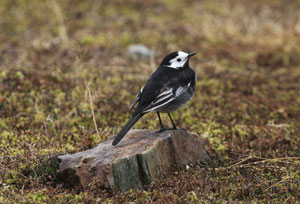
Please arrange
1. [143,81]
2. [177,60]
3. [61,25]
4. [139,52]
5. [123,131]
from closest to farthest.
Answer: [123,131] < [177,60] < [143,81] < [139,52] < [61,25]

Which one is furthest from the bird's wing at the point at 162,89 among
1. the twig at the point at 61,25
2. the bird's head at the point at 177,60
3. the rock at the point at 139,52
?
the twig at the point at 61,25

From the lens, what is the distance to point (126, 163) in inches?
207

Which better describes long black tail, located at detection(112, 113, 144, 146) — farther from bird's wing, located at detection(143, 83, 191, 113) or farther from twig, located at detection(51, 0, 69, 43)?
twig, located at detection(51, 0, 69, 43)

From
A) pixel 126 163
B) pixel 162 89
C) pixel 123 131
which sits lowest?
pixel 126 163

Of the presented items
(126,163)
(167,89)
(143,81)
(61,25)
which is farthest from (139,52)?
(126,163)

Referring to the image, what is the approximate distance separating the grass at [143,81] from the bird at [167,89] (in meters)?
0.98

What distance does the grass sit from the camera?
5.30 metres

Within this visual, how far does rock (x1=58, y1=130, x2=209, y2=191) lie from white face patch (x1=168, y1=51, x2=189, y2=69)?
123 cm

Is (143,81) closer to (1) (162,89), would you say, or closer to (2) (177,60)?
(2) (177,60)

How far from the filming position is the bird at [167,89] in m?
5.88

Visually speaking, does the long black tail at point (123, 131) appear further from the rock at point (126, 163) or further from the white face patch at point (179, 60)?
the white face patch at point (179, 60)

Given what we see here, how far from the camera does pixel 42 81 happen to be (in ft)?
28.2

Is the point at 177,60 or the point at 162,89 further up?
the point at 177,60

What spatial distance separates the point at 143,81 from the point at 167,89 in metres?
3.77
